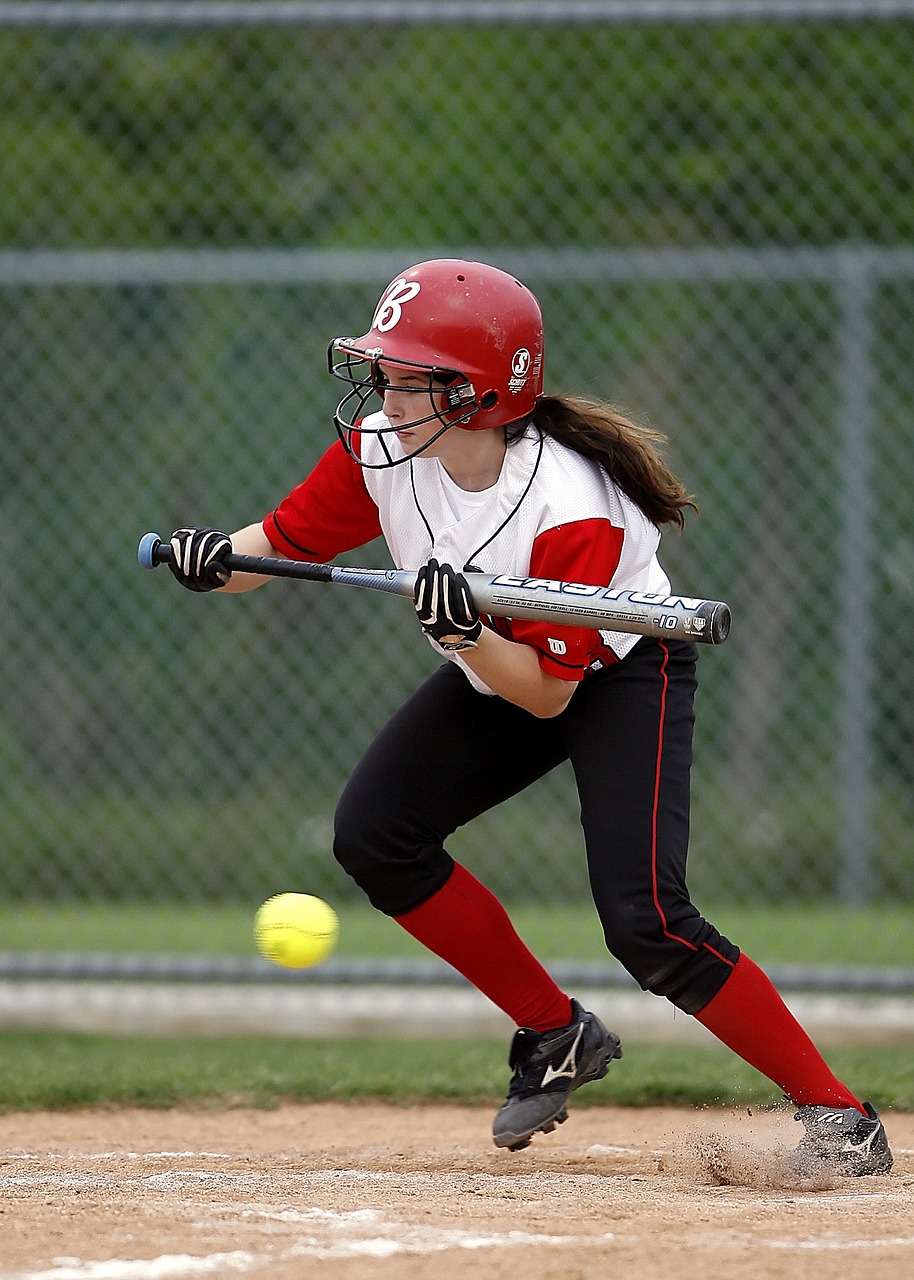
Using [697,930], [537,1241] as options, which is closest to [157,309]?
[697,930]

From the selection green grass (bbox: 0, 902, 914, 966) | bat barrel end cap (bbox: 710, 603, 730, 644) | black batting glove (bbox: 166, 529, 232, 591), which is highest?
black batting glove (bbox: 166, 529, 232, 591)

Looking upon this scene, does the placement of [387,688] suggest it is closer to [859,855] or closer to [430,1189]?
[859,855]

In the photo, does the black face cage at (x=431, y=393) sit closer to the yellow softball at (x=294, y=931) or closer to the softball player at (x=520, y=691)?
the softball player at (x=520, y=691)

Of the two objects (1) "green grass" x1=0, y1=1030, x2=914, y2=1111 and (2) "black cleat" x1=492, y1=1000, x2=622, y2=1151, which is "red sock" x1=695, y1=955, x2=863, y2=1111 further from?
(1) "green grass" x1=0, y1=1030, x2=914, y2=1111

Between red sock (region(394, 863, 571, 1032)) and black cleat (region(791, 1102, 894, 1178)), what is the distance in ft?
1.80

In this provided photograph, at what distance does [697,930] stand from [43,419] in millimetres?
3637

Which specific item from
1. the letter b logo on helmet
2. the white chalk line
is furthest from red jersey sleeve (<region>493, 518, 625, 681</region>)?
the white chalk line

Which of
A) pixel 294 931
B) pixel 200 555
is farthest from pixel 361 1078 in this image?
pixel 200 555

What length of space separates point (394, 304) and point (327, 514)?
1.77 feet

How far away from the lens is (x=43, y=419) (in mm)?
6059

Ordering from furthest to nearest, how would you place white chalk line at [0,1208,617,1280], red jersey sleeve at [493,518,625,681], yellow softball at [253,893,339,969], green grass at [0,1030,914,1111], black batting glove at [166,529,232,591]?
green grass at [0,1030,914,1111] → yellow softball at [253,893,339,969] → black batting glove at [166,529,232,591] → red jersey sleeve at [493,518,625,681] → white chalk line at [0,1208,617,1280]

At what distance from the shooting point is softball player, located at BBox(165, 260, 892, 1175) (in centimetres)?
317

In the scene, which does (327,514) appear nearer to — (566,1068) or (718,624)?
(718,624)

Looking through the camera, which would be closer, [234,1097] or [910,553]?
[234,1097]
